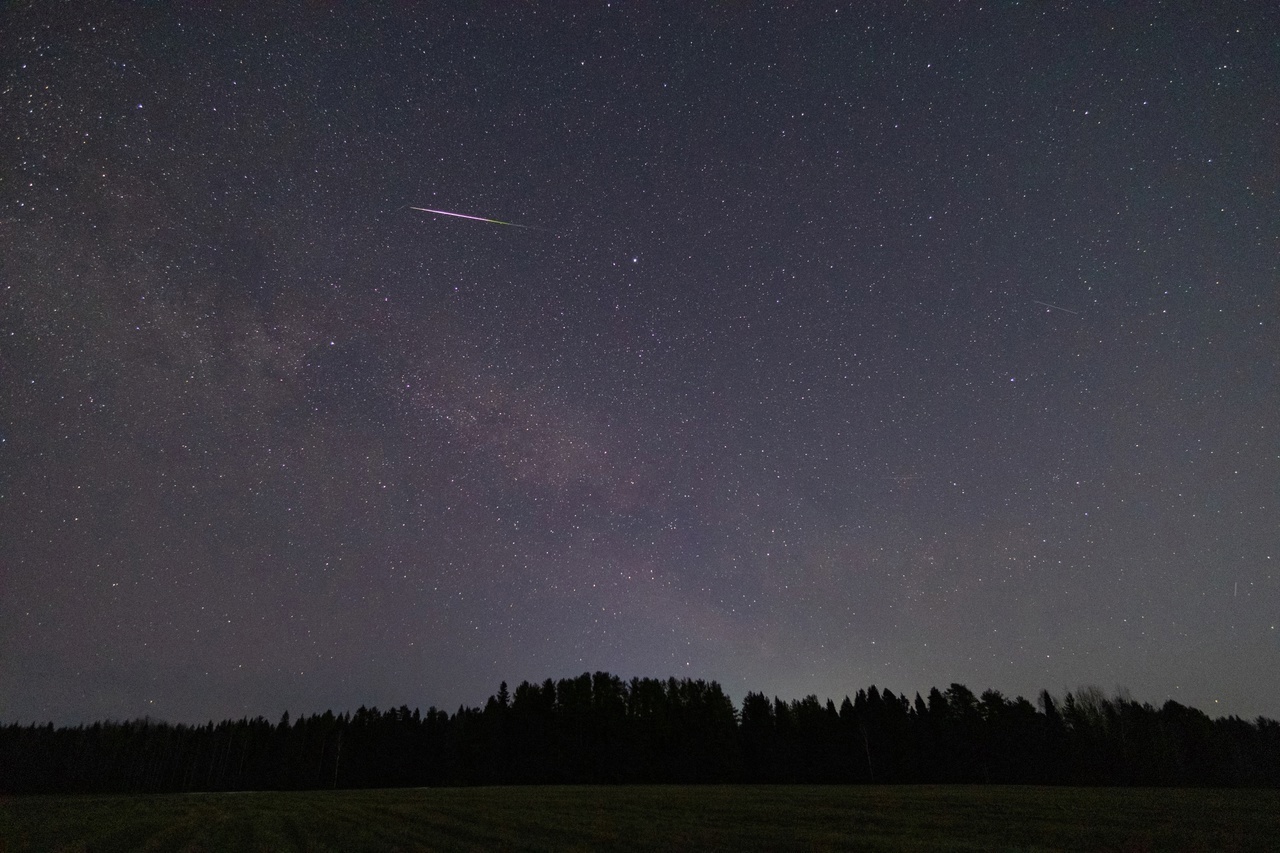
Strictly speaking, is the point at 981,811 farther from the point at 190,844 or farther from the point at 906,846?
the point at 190,844

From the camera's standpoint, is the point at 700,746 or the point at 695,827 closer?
the point at 695,827

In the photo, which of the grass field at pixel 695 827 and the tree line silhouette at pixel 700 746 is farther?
the tree line silhouette at pixel 700 746

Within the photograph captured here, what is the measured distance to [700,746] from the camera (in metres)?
83.8

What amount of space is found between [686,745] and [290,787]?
59901 millimetres

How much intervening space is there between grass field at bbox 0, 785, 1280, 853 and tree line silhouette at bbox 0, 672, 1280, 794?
1649 inches

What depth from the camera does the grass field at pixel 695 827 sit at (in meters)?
19.6

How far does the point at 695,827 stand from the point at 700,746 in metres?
65.2

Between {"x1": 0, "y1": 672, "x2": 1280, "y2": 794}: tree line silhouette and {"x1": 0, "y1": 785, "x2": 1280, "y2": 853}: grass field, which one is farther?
{"x1": 0, "y1": 672, "x2": 1280, "y2": 794}: tree line silhouette

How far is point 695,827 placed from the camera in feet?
80.0

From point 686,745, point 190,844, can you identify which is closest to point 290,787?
point 686,745

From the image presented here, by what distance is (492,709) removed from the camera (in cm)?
9650

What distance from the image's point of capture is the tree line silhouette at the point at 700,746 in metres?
70.5

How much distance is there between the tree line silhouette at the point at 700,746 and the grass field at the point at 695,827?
41.9 meters

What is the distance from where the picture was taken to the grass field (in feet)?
64.2
